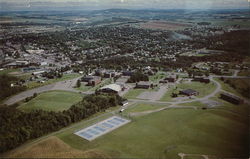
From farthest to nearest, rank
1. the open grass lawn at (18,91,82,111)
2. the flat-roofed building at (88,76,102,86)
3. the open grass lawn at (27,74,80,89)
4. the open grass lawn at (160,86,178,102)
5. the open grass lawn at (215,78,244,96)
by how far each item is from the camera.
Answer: the flat-roofed building at (88,76,102,86) → the open grass lawn at (27,74,80,89) → the open grass lawn at (215,78,244,96) → the open grass lawn at (160,86,178,102) → the open grass lawn at (18,91,82,111)

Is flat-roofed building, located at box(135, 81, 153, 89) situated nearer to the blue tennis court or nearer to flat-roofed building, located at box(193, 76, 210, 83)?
flat-roofed building, located at box(193, 76, 210, 83)

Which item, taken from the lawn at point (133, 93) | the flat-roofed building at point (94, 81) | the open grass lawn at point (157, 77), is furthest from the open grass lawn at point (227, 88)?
the flat-roofed building at point (94, 81)

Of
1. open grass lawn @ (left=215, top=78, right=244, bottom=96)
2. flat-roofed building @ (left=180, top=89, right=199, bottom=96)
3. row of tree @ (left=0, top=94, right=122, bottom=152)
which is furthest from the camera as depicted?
flat-roofed building @ (left=180, top=89, right=199, bottom=96)

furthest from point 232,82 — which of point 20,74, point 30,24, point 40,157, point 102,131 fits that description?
point 30,24

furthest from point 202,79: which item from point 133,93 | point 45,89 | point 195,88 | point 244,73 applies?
point 45,89

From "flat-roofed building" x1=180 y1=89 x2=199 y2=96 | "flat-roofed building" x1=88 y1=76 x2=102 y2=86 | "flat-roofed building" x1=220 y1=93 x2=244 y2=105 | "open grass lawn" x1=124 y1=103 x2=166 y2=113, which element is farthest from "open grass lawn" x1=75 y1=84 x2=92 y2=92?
"flat-roofed building" x1=220 y1=93 x2=244 y2=105

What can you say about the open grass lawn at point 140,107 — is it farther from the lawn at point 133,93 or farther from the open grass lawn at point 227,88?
the open grass lawn at point 227,88
